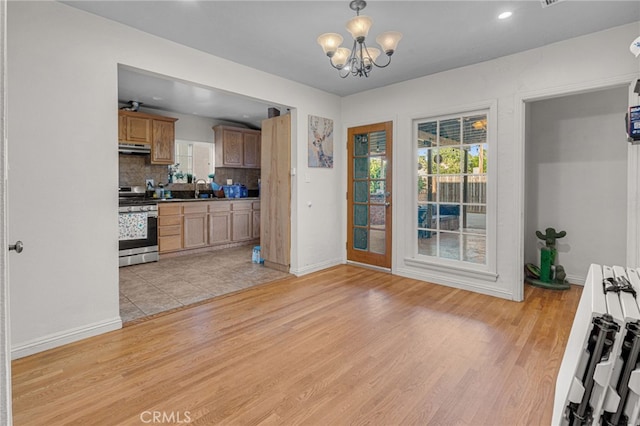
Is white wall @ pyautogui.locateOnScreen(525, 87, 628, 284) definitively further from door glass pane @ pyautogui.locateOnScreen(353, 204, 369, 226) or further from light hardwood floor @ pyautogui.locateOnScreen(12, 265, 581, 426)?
door glass pane @ pyautogui.locateOnScreen(353, 204, 369, 226)

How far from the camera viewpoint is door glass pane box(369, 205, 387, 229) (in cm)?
443

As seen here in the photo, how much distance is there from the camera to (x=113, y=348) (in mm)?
2324

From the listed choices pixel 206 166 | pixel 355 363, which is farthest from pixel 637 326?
pixel 206 166

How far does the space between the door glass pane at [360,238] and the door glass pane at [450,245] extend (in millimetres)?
1099

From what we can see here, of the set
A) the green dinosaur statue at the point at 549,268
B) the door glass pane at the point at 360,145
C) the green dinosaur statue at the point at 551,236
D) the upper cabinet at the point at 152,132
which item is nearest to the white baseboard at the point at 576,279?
the green dinosaur statue at the point at 549,268

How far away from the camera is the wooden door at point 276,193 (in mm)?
4344

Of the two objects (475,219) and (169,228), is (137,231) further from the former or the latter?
(475,219)

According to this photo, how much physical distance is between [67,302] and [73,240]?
0.47 m

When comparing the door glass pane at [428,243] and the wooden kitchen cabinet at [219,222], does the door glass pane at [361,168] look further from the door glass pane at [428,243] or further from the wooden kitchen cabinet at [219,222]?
the wooden kitchen cabinet at [219,222]

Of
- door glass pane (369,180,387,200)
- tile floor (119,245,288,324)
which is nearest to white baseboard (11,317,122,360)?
tile floor (119,245,288,324)

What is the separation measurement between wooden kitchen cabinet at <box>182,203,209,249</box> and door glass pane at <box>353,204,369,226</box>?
277 cm

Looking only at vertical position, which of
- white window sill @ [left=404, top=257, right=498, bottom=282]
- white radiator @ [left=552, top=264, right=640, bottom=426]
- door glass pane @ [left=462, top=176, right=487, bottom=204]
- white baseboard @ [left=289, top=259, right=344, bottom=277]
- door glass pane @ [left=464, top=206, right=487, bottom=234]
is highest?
door glass pane @ [left=462, top=176, right=487, bottom=204]

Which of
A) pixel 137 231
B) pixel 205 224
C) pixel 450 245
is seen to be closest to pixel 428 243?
pixel 450 245

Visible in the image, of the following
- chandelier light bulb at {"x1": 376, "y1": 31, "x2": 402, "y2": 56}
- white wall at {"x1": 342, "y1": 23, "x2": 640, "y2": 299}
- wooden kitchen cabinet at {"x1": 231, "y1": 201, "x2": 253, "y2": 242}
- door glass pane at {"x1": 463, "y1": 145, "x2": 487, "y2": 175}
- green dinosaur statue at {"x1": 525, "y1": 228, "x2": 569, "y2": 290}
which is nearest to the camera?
chandelier light bulb at {"x1": 376, "y1": 31, "x2": 402, "y2": 56}
